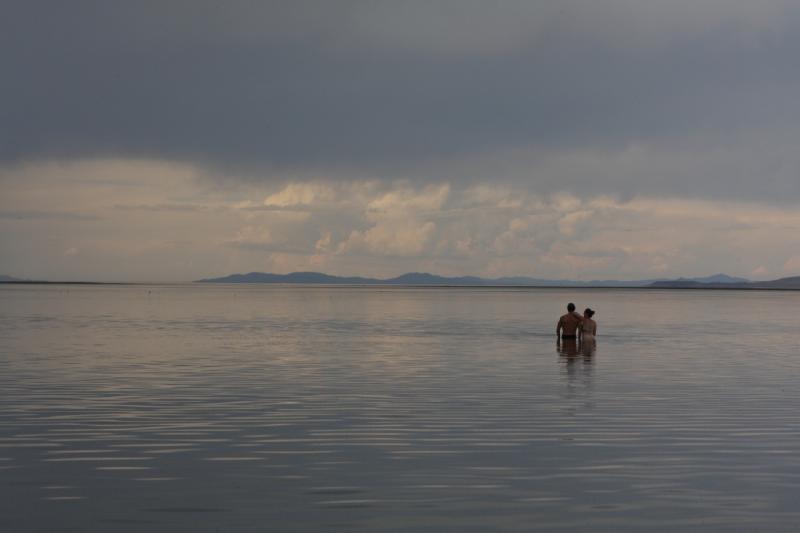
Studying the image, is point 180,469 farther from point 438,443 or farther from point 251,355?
point 251,355

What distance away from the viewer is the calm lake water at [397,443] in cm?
1575

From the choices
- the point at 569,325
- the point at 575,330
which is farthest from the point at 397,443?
the point at 569,325

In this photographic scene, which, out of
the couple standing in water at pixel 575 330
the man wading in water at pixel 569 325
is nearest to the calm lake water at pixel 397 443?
the couple standing in water at pixel 575 330

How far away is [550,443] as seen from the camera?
22547mm

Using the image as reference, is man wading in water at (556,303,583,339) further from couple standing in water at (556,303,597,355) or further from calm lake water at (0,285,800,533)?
calm lake water at (0,285,800,533)

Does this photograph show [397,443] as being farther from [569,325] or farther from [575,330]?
[569,325]

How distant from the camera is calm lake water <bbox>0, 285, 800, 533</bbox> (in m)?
15.8

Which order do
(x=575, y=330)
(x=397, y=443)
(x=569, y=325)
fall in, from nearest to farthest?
1. (x=397, y=443)
2. (x=575, y=330)
3. (x=569, y=325)

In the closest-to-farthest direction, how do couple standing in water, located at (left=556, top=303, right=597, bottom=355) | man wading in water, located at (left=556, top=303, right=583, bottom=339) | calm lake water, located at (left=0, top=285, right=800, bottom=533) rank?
calm lake water, located at (left=0, top=285, right=800, bottom=533)
couple standing in water, located at (left=556, top=303, right=597, bottom=355)
man wading in water, located at (left=556, top=303, right=583, bottom=339)

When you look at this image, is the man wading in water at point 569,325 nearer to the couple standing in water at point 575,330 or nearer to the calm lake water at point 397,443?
the couple standing in water at point 575,330

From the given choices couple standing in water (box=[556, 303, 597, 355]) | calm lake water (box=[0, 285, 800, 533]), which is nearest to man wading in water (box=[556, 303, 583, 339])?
couple standing in water (box=[556, 303, 597, 355])

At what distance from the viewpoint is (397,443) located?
22469mm

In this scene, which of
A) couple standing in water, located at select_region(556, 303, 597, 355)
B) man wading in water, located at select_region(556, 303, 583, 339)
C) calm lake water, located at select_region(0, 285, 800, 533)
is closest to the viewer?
calm lake water, located at select_region(0, 285, 800, 533)

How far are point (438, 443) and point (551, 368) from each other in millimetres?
20728
